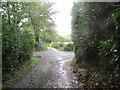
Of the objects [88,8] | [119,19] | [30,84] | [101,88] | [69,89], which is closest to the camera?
[119,19]

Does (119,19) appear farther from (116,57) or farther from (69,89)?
(69,89)

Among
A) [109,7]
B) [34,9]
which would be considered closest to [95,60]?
[109,7]

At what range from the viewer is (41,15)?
923cm

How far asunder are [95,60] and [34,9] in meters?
6.32

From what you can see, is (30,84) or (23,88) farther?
(30,84)

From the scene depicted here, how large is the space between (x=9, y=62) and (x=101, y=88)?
13.5 ft

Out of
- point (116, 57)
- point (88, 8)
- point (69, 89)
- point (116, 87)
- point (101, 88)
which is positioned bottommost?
point (69, 89)

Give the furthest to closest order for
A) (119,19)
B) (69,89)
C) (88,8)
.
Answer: (88,8)
(69,89)
(119,19)

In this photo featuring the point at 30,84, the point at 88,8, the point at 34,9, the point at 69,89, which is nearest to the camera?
the point at 69,89

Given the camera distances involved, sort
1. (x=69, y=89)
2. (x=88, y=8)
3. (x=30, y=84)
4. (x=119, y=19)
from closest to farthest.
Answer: (x=119, y=19)
(x=69, y=89)
(x=30, y=84)
(x=88, y=8)

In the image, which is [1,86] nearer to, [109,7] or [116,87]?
[116,87]

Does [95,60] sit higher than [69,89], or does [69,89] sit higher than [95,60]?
[95,60]

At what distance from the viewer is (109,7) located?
129 inches

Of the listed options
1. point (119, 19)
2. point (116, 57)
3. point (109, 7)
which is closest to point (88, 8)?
point (109, 7)
